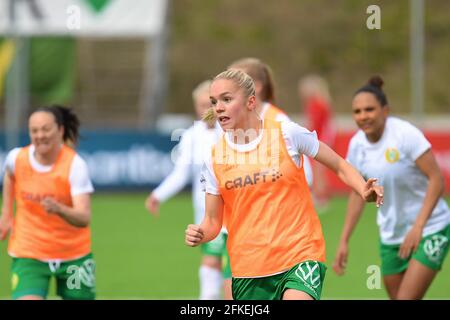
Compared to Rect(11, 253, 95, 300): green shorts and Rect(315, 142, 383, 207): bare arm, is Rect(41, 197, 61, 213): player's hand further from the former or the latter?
Rect(315, 142, 383, 207): bare arm

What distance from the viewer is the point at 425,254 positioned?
7.78 m

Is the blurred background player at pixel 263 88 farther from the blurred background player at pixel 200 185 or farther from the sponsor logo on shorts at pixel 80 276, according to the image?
the sponsor logo on shorts at pixel 80 276

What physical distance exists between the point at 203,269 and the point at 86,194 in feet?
6.17

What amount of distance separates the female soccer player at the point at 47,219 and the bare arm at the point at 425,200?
7.76 feet

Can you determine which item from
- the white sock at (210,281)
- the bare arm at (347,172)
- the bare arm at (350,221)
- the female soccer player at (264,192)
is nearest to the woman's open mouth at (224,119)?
the female soccer player at (264,192)

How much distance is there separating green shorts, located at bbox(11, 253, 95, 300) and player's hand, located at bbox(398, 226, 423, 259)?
2.37m

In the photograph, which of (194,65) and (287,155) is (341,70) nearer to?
(194,65)

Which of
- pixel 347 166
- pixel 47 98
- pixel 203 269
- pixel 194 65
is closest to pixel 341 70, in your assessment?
pixel 194 65

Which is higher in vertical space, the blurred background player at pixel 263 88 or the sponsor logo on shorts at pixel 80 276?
the blurred background player at pixel 263 88

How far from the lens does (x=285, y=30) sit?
1339 inches

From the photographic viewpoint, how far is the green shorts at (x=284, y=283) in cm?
604

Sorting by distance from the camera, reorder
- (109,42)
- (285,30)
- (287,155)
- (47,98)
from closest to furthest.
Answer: (287,155)
(47,98)
(109,42)
(285,30)


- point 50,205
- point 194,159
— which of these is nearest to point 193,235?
point 50,205

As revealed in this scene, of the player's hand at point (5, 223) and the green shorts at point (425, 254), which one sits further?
the player's hand at point (5, 223)
